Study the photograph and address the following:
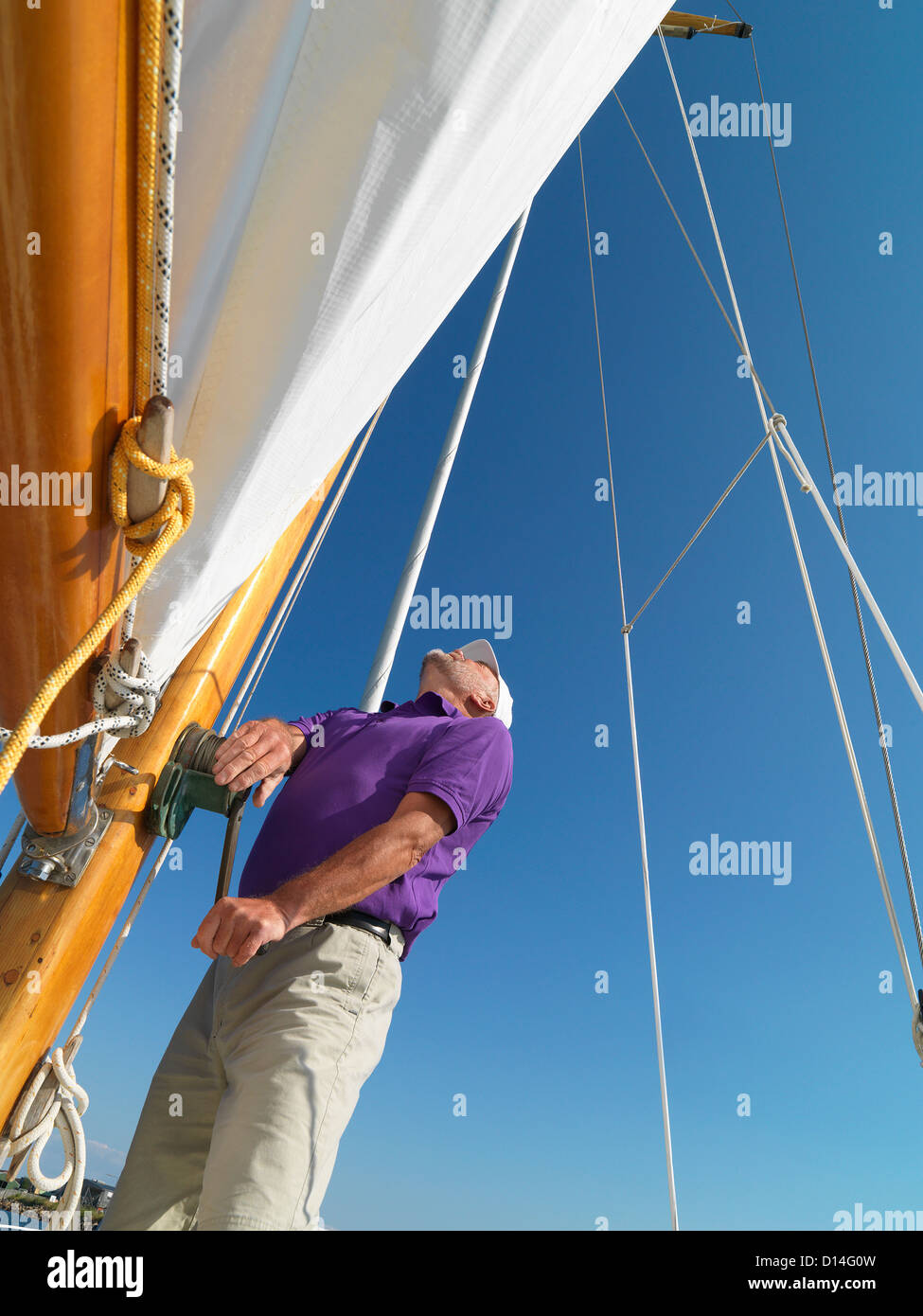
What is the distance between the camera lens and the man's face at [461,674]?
7.95 feet

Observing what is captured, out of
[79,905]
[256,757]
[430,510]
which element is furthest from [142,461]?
[430,510]

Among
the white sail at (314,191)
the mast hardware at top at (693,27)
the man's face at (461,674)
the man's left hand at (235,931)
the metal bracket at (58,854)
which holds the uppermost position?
the mast hardware at top at (693,27)

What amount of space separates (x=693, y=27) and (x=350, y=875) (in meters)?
12.4

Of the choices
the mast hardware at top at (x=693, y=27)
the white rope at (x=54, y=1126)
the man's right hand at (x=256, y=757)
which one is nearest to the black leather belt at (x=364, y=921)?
the man's right hand at (x=256, y=757)

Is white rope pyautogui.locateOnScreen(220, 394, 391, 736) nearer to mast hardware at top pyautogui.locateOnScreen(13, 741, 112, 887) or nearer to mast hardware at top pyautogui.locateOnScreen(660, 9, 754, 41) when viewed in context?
mast hardware at top pyautogui.locateOnScreen(13, 741, 112, 887)

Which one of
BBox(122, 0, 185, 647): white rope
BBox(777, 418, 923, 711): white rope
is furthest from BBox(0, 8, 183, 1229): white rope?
BBox(777, 418, 923, 711): white rope

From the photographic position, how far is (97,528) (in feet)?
2.95

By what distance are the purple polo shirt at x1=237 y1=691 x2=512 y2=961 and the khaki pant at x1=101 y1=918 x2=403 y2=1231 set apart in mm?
138

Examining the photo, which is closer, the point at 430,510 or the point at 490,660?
the point at 490,660

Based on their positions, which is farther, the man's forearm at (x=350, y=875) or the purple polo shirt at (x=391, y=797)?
the purple polo shirt at (x=391, y=797)

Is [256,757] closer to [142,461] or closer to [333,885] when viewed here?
[333,885]

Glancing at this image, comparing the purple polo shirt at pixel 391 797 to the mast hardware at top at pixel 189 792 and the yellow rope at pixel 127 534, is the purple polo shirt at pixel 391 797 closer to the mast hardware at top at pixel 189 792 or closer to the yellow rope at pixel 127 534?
the mast hardware at top at pixel 189 792

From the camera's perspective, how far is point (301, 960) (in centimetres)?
159

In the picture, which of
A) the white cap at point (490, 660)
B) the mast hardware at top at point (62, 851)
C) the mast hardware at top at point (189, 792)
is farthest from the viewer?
the white cap at point (490, 660)
